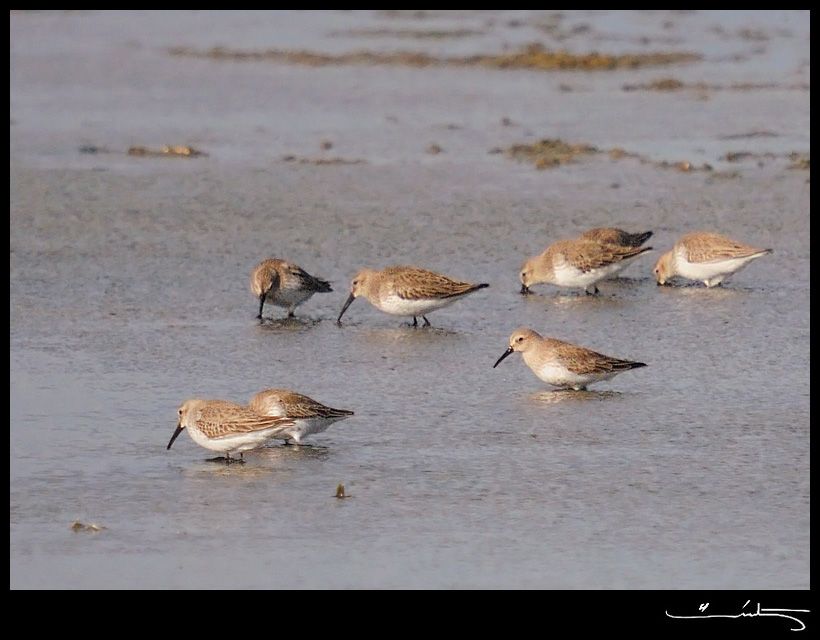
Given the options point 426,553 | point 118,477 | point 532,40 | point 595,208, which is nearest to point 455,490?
point 426,553

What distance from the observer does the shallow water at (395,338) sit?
839cm

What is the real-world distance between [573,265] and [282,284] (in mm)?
2606

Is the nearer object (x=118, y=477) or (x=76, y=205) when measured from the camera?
(x=118, y=477)

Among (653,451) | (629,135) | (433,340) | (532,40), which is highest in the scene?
(532,40)

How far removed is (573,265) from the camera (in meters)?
14.5

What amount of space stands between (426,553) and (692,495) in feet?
5.73

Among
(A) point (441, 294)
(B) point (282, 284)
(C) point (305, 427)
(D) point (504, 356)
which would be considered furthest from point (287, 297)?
(C) point (305, 427)

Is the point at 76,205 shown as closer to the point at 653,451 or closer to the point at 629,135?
the point at 629,135

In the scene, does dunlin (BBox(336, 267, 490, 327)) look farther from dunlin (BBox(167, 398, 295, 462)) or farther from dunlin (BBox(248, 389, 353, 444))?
dunlin (BBox(167, 398, 295, 462))

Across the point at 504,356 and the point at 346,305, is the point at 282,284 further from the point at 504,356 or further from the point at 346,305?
the point at 504,356

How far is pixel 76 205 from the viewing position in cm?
1709

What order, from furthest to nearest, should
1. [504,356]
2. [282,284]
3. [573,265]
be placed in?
[573,265] < [282,284] < [504,356]

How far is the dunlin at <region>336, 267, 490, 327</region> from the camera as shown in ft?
43.8

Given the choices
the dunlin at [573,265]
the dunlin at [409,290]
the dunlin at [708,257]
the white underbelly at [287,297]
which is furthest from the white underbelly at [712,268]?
the white underbelly at [287,297]
